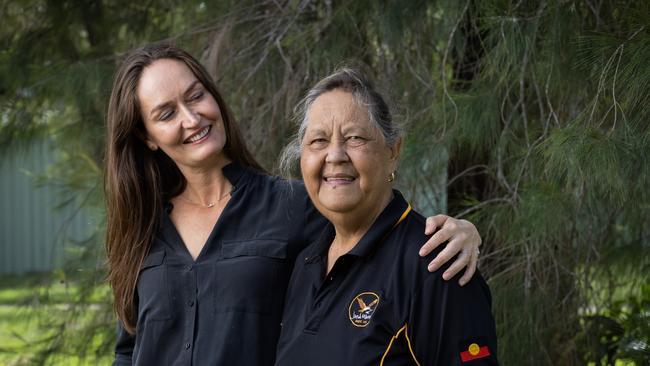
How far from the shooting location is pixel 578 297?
3.45 m

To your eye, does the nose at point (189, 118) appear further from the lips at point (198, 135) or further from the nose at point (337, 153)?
the nose at point (337, 153)

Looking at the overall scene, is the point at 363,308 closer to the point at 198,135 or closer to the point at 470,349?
the point at 470,349

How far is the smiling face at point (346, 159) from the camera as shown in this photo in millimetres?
2178

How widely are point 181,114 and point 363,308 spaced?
88cm

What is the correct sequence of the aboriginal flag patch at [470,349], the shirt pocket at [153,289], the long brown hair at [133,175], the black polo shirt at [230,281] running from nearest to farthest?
the aboriginal flag patch at [470,349]
the black polo shirt at [230,281]
the shirt pocket at [153,289]
the long brown hair at [133,175]

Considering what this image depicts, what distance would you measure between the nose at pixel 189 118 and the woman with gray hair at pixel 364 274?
37 centimetres

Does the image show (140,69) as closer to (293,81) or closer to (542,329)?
(293,81)

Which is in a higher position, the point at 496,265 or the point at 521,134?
the point at 521,134

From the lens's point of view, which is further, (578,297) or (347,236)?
(578,297)

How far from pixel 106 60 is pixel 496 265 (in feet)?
6.15

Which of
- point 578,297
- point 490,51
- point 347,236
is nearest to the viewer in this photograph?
point 347,236

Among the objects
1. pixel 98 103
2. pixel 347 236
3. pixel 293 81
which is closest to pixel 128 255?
pixel 347 236

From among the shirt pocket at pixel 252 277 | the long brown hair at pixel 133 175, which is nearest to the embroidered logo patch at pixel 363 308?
the shirt pocket at pixel 252 277

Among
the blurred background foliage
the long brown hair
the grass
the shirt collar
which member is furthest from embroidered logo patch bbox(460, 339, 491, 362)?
the grass
